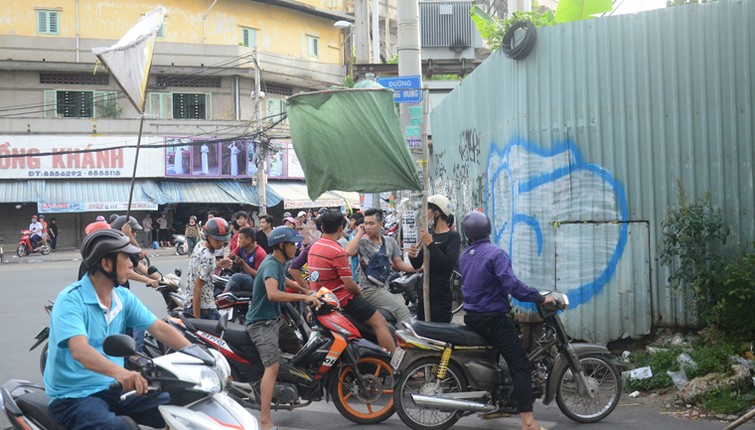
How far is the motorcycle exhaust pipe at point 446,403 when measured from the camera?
616 centimetres

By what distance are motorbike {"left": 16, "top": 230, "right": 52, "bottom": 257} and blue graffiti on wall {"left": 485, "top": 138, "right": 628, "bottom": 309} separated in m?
26.4

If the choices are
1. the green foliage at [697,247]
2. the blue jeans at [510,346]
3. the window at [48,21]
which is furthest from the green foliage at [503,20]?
the window at [48,21]

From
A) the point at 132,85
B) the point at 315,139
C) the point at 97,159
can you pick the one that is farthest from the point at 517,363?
the point at 97,159

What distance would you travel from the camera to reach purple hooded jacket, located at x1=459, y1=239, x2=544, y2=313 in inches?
241

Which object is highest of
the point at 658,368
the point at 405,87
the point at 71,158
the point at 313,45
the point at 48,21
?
the point at 313,45

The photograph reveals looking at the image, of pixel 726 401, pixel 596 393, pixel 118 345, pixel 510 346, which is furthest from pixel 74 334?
pixel 726 401

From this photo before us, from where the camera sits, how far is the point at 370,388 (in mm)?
6734

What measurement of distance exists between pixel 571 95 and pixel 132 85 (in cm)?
565

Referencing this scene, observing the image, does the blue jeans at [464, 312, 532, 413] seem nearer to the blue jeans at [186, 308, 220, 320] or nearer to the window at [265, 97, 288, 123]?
the blue jeans at [186, 308, 220, 320]

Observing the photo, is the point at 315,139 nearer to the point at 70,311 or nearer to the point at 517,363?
the point at 517,363

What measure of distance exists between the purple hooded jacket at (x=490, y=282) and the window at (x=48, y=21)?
3456 cm

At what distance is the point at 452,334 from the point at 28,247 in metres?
28.1

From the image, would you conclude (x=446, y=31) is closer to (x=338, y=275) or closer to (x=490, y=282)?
(x=338, y=275)

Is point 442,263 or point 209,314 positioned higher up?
point 442,263
